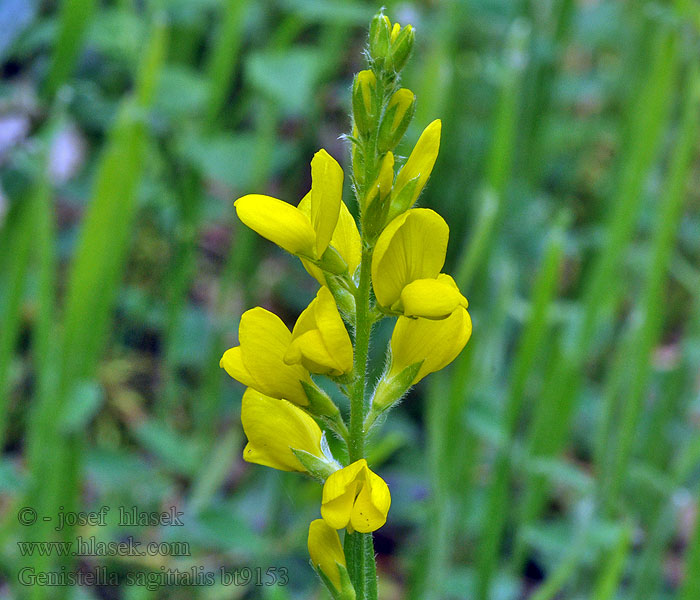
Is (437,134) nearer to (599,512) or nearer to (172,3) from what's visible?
(599,512)

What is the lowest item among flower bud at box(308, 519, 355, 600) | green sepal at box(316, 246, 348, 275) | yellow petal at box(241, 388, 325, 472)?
flower bud at box(308, 519, 355, 600)

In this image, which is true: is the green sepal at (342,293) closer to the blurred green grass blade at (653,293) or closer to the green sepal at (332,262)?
the green sepal at (332,262)

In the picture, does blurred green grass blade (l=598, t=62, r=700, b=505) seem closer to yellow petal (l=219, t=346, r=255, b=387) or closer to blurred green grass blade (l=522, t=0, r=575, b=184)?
blurred green grass blade (l=522, t=0, r=575, b=184)

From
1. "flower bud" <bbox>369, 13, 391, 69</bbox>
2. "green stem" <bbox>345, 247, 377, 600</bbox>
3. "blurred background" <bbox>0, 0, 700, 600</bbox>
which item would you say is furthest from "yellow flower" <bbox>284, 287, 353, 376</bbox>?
"blurred background" <bbox>0, 0, 700, 600</bbox>

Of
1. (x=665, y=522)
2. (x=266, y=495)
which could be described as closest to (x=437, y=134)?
(x=665, y=522)

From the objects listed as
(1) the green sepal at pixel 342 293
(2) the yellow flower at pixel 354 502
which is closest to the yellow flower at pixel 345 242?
(1) the green sepal at pixel 342 293

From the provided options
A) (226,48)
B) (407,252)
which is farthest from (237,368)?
(226,48)
